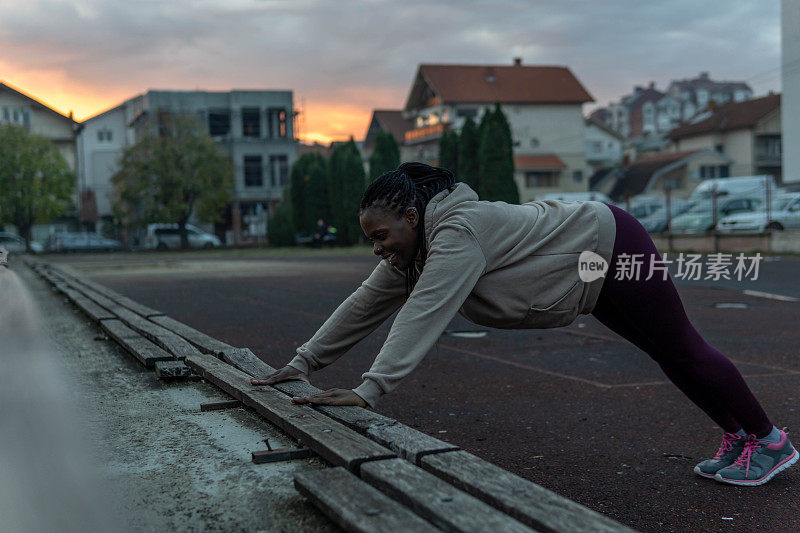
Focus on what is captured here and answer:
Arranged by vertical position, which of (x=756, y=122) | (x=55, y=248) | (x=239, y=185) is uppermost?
(x=756, y=122)

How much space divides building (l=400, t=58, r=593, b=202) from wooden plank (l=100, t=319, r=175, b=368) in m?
55.2

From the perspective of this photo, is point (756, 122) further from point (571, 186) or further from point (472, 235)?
point (472, 235)

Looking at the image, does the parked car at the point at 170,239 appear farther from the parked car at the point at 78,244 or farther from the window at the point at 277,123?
the window at the point at 277,123

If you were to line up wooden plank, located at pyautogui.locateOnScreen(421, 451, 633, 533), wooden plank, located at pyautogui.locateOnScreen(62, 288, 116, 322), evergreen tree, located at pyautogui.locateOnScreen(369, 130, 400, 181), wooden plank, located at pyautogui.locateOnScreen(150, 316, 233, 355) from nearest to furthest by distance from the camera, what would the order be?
1. wooden plank, located at pyautogui.locateOnScreen(421, 451, 633, 533)
2. wooden plank, located at pyautogui.locateOnScreen(150, 316, 233, 355)
3. wooden plank, located at pyautogui.locateOnScreen(62, 288, 116, 322)
4. evergreen tree, located at pyautogui.locateOnScreen(369, 130, 400, 181)

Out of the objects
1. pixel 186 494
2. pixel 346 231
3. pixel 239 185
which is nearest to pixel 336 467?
pixel 186 494

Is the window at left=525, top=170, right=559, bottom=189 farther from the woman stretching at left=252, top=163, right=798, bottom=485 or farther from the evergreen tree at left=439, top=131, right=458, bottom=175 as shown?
the woman stretching at left=252, top=163, right=798, bottom=485

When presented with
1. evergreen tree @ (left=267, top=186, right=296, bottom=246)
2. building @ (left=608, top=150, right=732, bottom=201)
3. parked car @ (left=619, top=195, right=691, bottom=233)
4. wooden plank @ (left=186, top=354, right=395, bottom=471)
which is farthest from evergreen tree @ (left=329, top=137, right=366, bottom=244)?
wooden plank @ (left=186, top=354, right=395, bottom=471)

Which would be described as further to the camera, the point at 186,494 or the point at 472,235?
the point at 472,235

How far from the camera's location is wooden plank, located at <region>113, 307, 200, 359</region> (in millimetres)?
5508

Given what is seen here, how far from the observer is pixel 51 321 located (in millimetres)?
8422

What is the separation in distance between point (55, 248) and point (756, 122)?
50299 millimetres

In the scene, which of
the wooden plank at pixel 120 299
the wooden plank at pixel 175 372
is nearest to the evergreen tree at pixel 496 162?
the wooden plank at pixel 120 299

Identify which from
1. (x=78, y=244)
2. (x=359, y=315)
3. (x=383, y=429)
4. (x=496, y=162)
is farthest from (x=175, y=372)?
(x=78, y=244)

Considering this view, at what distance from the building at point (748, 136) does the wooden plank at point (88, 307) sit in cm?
5762
